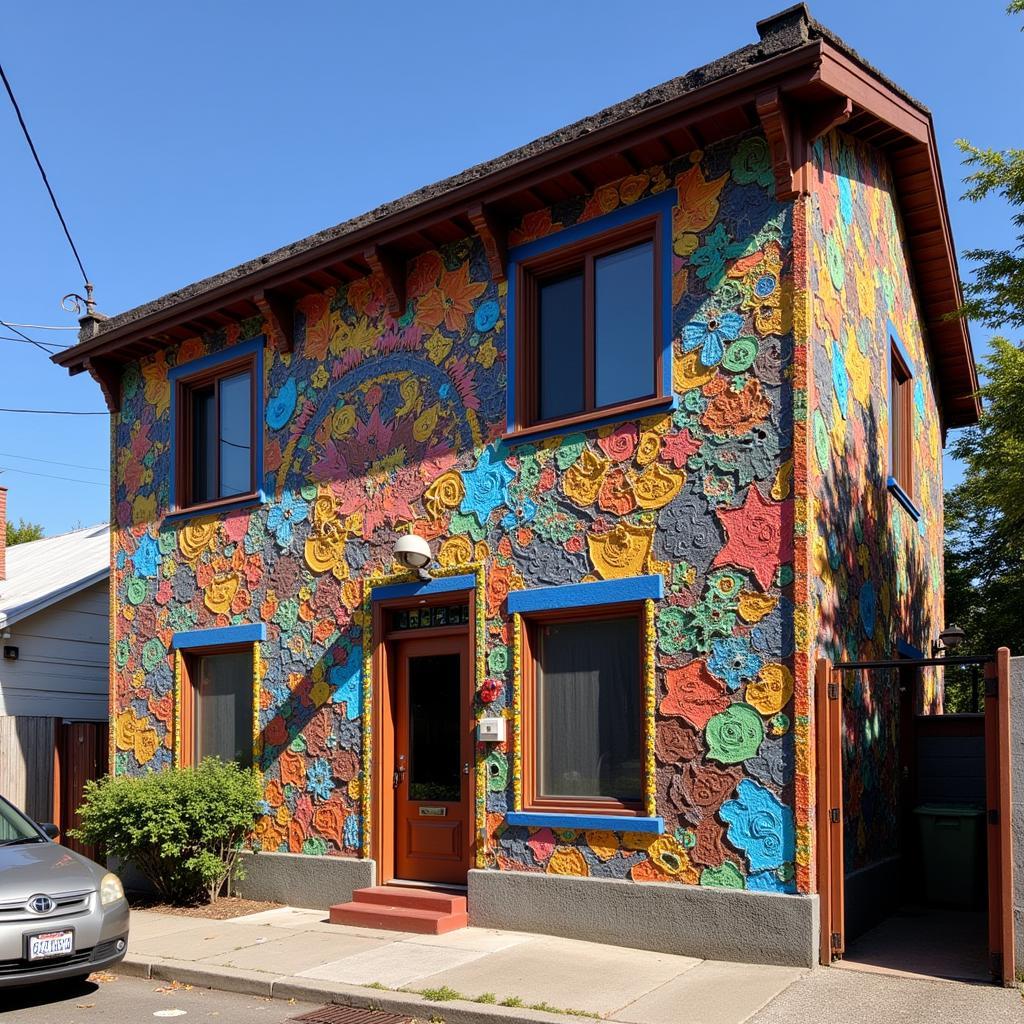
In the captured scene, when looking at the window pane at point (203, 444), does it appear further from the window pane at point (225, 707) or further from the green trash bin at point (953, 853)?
the green trash bin at point (953, 853)

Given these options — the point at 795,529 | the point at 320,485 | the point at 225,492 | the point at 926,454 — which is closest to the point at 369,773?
the point at 320,485

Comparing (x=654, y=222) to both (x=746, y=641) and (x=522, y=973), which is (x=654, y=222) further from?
(x=522, y=973)

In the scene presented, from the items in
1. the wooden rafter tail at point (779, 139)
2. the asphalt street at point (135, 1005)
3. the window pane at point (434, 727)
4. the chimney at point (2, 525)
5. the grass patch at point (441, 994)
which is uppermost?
the wooden rafter tail at point (779, 139)

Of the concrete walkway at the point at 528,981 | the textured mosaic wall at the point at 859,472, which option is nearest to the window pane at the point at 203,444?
the concrete walkway at the point at 528,981

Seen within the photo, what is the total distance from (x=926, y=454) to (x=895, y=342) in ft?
10.3

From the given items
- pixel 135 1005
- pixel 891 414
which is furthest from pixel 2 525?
pixel 891 414

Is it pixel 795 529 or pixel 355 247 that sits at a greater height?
pixel 355 247

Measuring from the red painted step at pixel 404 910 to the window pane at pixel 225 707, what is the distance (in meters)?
2.48

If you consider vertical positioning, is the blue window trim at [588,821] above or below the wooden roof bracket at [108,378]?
Result: below

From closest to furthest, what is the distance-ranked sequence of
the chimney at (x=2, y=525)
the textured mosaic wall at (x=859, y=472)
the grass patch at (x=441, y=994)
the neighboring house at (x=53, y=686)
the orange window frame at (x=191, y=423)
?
the grass patch at (x=441, y=994) < the textured mosaic wall at (x=859, y=472) < the orange window frame at (x=191, y=423) < the neighboring house at (x=53, y=686) < the chimney at (x=2, y=525)

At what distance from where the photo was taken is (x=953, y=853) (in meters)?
10.6

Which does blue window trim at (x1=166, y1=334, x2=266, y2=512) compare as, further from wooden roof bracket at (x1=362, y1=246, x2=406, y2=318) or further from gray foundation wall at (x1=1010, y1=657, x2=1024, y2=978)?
gray foundation wall at (x1=1010, y1=657, x2=1024, y2=978)

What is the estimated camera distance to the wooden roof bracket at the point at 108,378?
14445mm

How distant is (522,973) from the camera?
830 cm
